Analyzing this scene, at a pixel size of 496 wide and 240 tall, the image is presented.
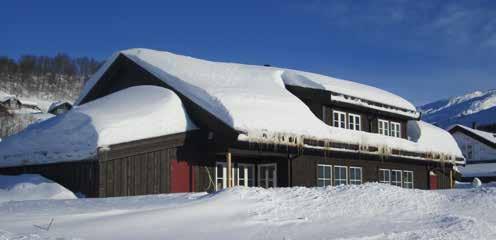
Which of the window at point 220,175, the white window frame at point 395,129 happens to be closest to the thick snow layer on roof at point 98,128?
the window at point 220,175

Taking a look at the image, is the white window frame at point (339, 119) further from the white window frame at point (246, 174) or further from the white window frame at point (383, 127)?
the white window frame at point (246, 174)

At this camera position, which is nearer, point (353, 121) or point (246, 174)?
point (246, 174)

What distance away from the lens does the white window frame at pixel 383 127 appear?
26370 mm

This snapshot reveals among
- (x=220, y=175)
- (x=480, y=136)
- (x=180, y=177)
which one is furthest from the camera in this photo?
(x=480, y=136)

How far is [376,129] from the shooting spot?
26.1 m

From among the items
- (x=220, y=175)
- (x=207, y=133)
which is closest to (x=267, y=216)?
(x=207, y=133)

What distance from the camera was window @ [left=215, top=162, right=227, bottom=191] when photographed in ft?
67.1

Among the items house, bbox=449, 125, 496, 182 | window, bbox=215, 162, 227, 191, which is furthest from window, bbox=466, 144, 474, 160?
window, bbox=215, 162, 227, 191

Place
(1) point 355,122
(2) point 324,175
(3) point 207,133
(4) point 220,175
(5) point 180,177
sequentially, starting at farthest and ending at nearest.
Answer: (1) point 355,122 → (2) point 324,175 → (4) point 220,175 → (3) point 207,133 → (5) point 180,177

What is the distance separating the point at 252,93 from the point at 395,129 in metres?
9.43

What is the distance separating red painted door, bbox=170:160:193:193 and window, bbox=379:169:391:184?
32.3 feet

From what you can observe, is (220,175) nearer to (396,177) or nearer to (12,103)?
(396,177)

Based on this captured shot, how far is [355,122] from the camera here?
25203 millimetres

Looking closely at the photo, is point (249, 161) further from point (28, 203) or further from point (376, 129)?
point (28, 203)
